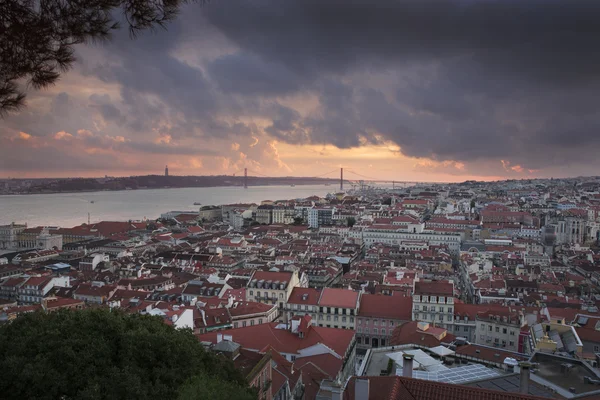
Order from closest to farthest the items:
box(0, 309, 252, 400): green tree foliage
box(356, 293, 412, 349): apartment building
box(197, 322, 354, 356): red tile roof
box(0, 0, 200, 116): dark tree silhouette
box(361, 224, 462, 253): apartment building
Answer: box(0, 0, 200, 116): dark tree silhouette → box(0, 309, 252, 400): green tree foliage → box(197, 322, 354, 356): red tile roof → box(356, 293, 412, 349): apartment building → box(361, 224, 462, 253): apartment building

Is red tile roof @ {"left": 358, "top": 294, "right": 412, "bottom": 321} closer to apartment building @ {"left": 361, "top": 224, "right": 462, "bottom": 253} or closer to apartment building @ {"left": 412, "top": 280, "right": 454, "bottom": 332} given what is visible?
apartment building @ {"left": 412, "top": 280, "right": 454, "bottom": 332}

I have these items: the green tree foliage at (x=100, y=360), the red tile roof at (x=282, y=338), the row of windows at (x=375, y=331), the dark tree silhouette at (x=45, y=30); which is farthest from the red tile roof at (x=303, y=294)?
the dark tree silhouette at (x=45, y=30)

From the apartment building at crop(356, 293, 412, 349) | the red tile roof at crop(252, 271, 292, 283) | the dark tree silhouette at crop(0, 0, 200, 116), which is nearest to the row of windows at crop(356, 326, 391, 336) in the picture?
the apartment building at crop(356, 293, 412, 349)

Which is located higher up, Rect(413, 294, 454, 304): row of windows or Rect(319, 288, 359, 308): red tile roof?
Rect(413, 294, 454, 304): row of windows

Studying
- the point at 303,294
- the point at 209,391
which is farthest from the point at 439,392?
the point at 303,294

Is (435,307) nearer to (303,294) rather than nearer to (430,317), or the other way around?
(430,317)

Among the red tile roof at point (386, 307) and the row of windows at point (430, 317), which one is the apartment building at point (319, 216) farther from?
the row of windows at point (430, 317)

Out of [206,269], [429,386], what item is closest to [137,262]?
[206,269]
